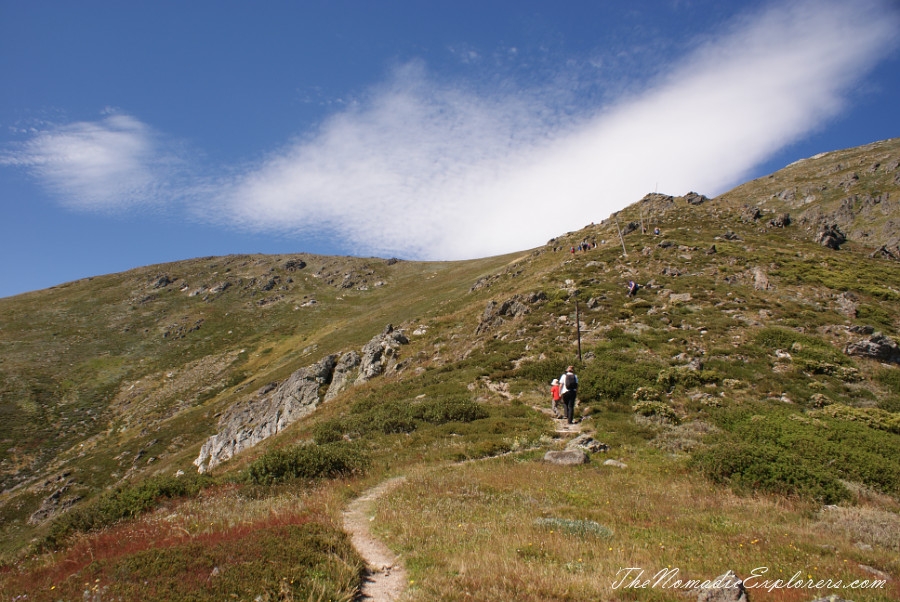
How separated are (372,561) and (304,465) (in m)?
6.63

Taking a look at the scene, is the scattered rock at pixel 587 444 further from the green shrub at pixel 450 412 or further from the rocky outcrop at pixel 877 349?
the rocky outcrop at pixel 877 349

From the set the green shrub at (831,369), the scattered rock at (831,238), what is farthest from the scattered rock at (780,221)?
the green shrub at (831,369)

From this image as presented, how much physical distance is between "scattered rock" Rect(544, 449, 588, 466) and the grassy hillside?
473 millimetres

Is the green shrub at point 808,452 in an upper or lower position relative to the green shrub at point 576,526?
lower

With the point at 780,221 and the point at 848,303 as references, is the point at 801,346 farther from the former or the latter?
the point at 780,221

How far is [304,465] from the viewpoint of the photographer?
1359 cm

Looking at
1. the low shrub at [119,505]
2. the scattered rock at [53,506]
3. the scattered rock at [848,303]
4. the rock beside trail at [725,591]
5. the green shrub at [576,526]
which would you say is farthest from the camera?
the scattered rock at [53,506]

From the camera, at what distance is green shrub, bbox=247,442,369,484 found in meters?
13.2

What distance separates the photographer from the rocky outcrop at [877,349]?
74.7ft

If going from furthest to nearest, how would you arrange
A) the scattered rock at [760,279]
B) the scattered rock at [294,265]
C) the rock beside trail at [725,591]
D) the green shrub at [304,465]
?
the scattered rock at [294,265] < the scattered rock at [760,279] < the green shrub at [304,465] < the rock beside trail at [725,591]

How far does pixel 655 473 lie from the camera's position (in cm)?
1309

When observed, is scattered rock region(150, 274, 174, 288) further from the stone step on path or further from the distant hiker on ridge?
the stone step on path

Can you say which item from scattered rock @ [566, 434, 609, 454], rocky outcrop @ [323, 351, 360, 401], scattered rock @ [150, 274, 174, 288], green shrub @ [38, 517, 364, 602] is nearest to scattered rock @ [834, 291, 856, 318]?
scattered rock @ [566, 434, 609, 454]

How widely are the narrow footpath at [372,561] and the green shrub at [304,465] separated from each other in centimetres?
264
